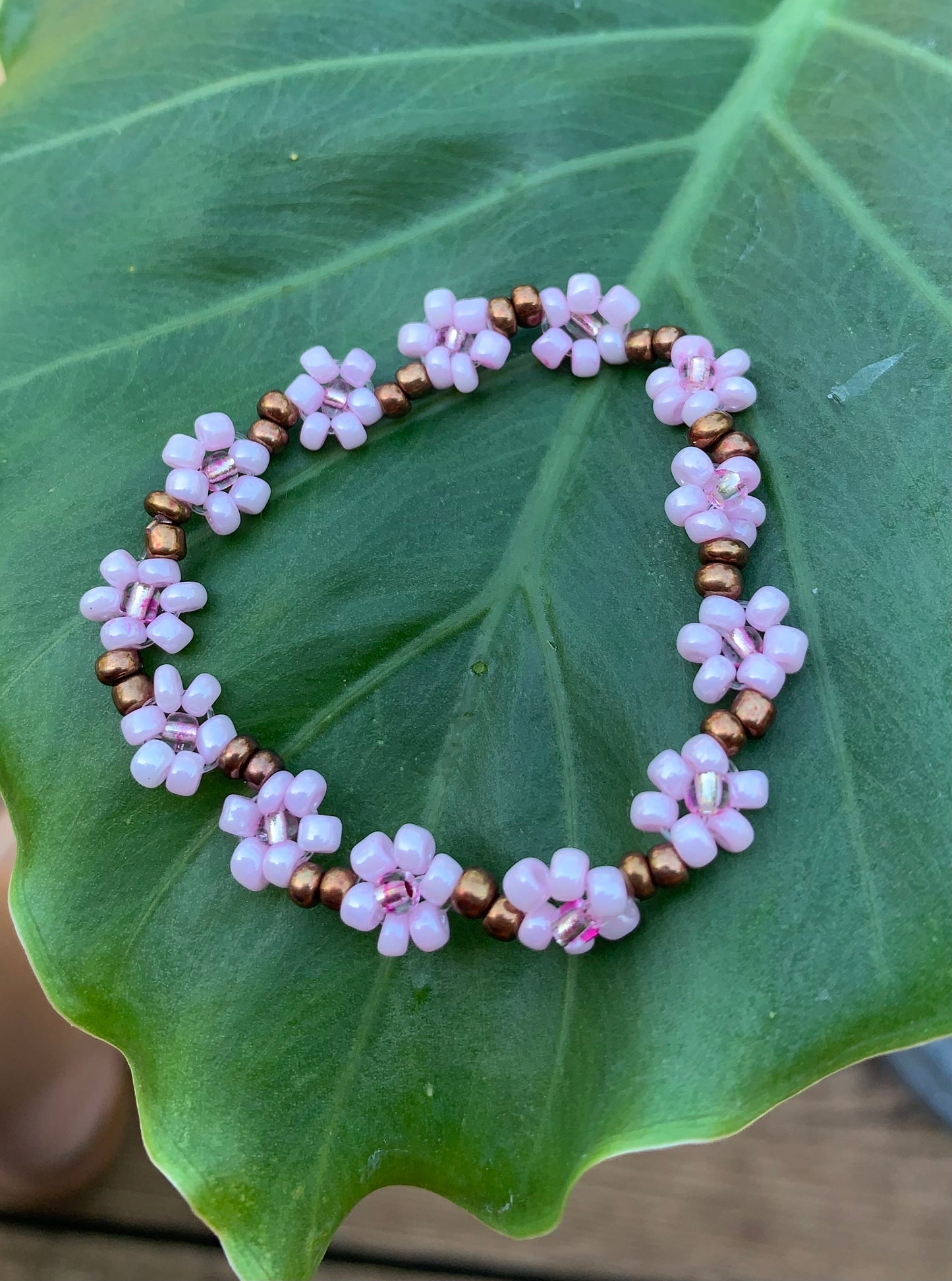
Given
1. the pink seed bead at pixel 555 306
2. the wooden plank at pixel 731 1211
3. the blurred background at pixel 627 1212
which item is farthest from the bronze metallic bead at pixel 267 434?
the wooden plank at pixel 731 1211

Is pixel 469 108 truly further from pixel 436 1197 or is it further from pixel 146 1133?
pixel 436 1197

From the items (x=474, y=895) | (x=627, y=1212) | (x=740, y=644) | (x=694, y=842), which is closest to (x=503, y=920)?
(x=474, y=895)

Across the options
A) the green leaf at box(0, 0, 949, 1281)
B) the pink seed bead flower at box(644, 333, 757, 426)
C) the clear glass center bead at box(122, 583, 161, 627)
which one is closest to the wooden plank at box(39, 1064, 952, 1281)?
the green leaf at box(0, 0, 949, 1281)

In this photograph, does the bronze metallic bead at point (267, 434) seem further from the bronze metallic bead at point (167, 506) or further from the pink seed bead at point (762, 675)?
the pink seed bead at point (762, 675)

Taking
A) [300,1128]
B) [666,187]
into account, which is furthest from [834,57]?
[300,1128]

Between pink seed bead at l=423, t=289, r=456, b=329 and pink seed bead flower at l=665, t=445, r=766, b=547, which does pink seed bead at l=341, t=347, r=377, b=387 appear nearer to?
pink seed bead at l=423, t=289, r=456, b=329

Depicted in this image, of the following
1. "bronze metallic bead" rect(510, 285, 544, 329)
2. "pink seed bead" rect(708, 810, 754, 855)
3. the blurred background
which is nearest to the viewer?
"pink seed bead" rect(708, 810, 754, 855)
